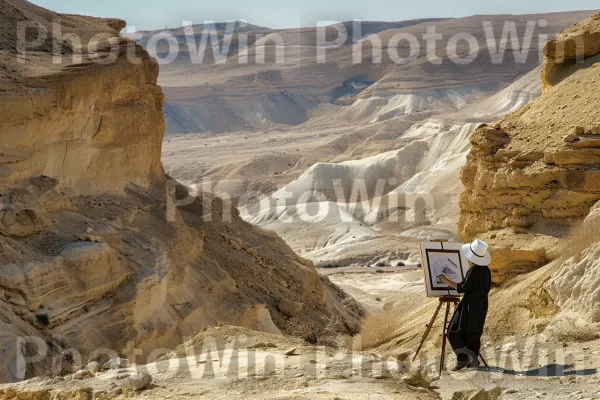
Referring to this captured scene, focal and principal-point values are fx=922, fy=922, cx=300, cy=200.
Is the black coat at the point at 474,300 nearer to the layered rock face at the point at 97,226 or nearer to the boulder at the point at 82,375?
the boulder at the point at 82,375

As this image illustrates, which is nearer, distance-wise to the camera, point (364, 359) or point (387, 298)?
point (364, 359)

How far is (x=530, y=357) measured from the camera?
907 cm

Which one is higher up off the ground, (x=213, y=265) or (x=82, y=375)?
(x=82, y=375)

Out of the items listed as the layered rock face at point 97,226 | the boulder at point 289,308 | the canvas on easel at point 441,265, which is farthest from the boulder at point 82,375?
the boulder at point 289,308

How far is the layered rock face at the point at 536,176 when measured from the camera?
12.1 m

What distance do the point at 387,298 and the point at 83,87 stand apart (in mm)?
17860

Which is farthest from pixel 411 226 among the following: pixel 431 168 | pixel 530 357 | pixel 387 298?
pixel 530 357

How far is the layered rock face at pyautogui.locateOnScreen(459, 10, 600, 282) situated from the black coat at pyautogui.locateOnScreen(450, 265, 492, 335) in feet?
10.6

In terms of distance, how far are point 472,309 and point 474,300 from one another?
0.29 feet

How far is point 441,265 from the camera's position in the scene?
9.50 metres

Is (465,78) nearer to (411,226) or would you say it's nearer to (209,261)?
(411,226)

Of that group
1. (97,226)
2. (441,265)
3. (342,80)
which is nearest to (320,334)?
(97,226)

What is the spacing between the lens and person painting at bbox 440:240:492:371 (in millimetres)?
8898

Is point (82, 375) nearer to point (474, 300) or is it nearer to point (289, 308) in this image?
point (474, 300)
